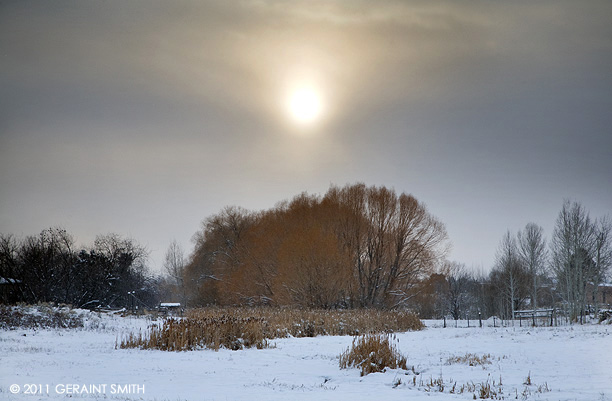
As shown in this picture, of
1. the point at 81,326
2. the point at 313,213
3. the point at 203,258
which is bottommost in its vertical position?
the point at 81,326

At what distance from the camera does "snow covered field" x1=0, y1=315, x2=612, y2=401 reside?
27.5 feet

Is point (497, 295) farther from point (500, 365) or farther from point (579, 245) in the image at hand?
point (500, 365)

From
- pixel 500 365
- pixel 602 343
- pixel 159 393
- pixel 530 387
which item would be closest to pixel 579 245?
pixel 602 343

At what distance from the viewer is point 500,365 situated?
1182 centimetres

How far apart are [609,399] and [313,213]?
3588 centimetres

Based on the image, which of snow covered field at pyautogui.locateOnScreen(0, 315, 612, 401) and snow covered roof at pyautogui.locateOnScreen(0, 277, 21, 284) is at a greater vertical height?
snow covered roof at pyautogui.locateOnScreen(0, 277, 21, 284)

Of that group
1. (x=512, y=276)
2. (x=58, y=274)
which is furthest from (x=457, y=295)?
(x=58, y=274)

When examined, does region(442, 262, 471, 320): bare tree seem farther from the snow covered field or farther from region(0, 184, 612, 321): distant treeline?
the snow covered field

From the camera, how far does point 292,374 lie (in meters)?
11.0

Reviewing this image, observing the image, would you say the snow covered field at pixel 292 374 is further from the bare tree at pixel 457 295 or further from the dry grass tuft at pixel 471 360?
the bare tree at pixel 457 295

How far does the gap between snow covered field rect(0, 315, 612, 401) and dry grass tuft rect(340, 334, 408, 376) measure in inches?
10.6

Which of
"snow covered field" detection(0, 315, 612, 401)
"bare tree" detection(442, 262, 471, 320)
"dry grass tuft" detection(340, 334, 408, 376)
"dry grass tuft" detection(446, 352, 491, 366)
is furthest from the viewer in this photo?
"bare tree" detection(442, 262, 471, 320)

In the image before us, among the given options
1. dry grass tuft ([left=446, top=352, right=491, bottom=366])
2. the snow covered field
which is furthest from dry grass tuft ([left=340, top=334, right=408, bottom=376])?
dry grass tuft ([left=446, top=352, right=491, bottom=366])

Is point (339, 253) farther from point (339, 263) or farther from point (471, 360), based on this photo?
point (471, 360)
